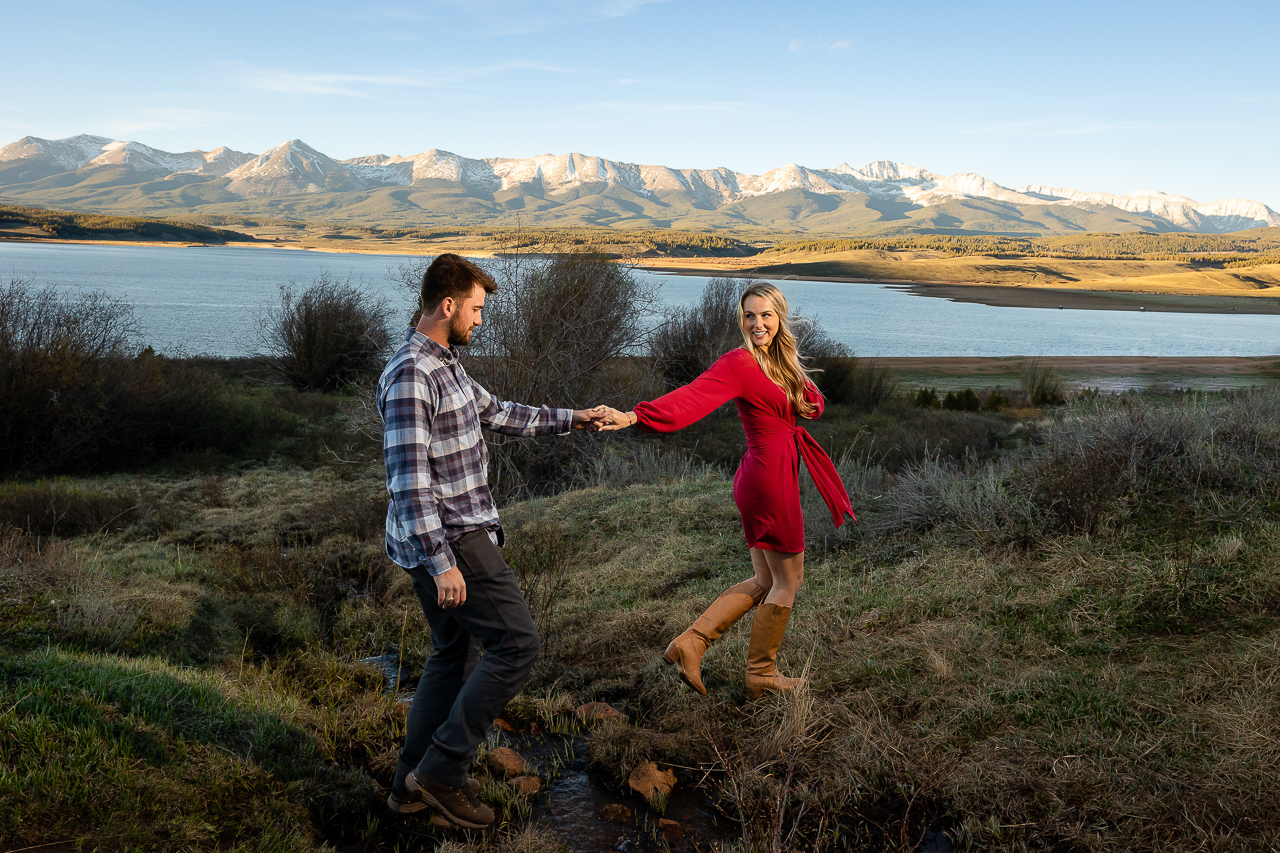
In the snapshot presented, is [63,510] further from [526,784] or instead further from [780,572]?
[780,572]

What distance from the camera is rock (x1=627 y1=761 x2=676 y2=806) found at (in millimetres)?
3648

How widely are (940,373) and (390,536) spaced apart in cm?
3127

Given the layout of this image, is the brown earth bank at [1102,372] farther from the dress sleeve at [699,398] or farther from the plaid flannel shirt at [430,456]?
the plaid flannel shirt at [430,456]

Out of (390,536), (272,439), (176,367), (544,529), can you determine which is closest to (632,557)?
(544,529)

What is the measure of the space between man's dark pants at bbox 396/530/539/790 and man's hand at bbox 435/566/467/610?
0.42 feet

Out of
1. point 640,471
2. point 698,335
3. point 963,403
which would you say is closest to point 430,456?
point 640,471

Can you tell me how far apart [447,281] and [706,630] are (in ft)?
7.06

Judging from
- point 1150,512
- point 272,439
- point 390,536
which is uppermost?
point 390,536

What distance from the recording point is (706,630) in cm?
399

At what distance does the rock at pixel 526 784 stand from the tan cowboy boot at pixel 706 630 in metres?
0.87

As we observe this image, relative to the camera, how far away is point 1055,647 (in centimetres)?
437

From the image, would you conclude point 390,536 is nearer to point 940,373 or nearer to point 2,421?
point 2,421

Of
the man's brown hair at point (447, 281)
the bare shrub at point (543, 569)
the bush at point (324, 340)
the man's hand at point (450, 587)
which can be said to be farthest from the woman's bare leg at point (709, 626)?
the bush at point (324, 340)

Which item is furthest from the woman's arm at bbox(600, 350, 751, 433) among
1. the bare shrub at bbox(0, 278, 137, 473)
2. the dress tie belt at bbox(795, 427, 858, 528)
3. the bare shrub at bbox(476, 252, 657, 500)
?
the bare shrub at bbox(0, 278, 137, 473)
